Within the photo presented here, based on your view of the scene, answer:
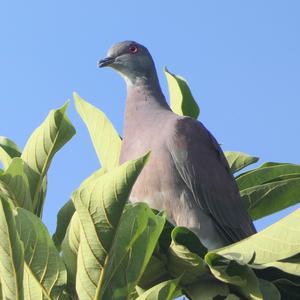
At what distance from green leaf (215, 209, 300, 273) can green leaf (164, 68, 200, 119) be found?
1.86m

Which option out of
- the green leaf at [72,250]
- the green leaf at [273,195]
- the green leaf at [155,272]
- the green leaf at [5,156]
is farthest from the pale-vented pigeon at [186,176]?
the green leaf at [72,250]

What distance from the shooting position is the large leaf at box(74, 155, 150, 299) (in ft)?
9.19

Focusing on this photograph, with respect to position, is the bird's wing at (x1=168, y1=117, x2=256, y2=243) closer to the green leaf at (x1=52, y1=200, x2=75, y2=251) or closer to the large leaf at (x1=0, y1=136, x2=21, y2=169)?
the large leaf at (x1=0, y1=136, x2=21, y2=169)

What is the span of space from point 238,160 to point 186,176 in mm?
543

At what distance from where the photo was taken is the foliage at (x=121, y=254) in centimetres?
288

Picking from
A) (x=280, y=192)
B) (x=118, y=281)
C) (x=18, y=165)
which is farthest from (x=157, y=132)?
(x=118, y=281)

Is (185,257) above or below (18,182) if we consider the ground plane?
below

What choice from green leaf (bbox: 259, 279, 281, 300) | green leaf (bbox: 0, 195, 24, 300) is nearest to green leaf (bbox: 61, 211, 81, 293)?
green leaf (bbox: 0, 195, 24, 300)

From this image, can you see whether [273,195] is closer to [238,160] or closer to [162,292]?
[238,160]

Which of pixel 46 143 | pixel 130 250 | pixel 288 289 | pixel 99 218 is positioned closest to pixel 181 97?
pixel 46 143

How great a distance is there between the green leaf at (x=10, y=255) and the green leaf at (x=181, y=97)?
7.80 ft

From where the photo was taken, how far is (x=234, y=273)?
3191 millimetres

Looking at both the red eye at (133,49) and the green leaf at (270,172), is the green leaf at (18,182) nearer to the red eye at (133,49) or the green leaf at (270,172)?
the green leaf at (270,172)

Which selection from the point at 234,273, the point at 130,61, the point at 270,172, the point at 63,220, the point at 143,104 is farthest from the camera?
the point at 130,61
